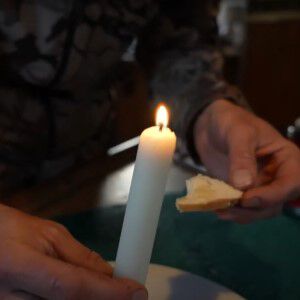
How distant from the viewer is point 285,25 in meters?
2.21

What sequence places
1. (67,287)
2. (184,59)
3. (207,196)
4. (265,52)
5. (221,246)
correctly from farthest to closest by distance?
(265,52) → (184,59) → (221,246) → (207,196) → (67,287)

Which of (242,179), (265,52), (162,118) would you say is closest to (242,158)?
(242,179)

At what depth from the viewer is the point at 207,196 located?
0.47 m

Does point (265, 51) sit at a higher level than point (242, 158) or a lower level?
higher

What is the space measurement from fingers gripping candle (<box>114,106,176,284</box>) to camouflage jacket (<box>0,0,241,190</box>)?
0.28 meters

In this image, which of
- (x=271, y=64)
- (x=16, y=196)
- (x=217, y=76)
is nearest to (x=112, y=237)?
(x=16, y=196)

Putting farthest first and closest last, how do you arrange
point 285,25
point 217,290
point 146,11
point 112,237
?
point 285,25 → point 146,11 → point 112,237 → point 217,290

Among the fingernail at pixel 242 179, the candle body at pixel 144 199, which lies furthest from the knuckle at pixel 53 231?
the fingernail at pixel 242 179

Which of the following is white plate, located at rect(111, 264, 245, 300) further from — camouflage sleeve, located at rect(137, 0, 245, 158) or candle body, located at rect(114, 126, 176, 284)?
camouflage sleeve, located at rect(137, 0, 245, 158)

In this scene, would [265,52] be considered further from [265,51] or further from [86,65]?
[86,65]

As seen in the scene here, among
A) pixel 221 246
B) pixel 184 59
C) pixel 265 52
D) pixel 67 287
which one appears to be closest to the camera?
pixel 67 287

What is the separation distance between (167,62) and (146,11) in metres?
0.09

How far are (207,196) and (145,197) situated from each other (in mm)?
97

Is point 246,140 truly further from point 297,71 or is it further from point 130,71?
point 297,71
